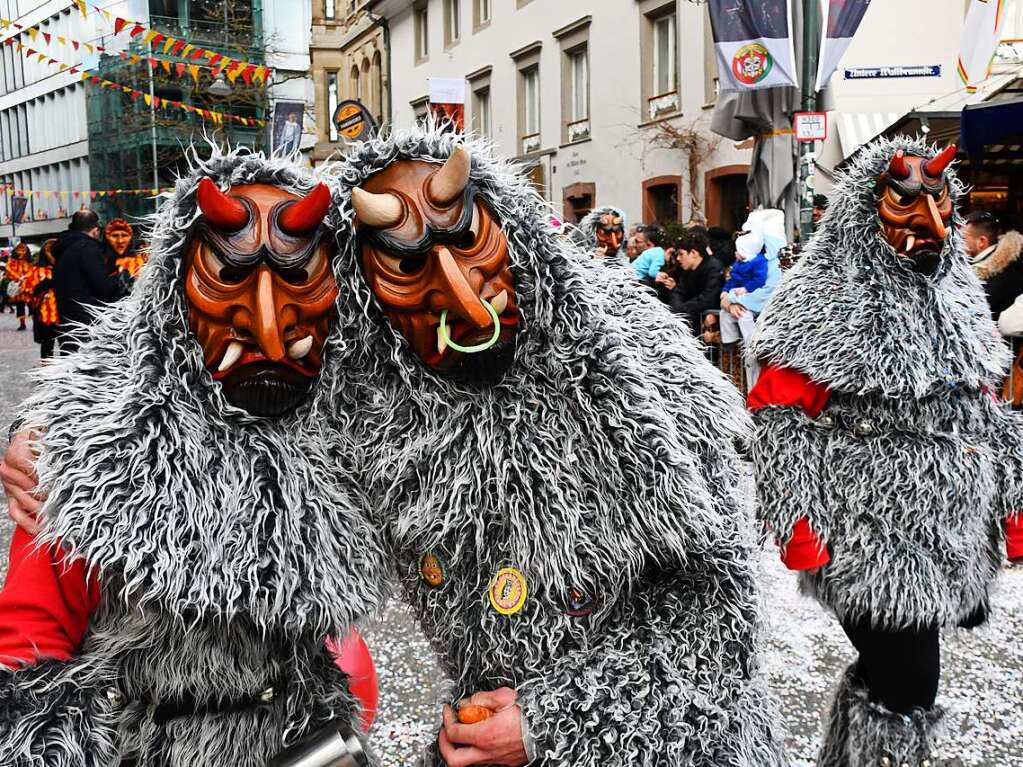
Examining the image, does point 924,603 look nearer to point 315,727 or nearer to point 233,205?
point 315,727

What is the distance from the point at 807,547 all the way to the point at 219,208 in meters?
1.78

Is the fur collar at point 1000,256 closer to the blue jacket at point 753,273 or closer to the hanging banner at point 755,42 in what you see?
the blue jacket at point 753,273

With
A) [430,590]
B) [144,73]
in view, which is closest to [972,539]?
[430,590]

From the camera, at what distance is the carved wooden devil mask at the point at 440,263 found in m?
1.07

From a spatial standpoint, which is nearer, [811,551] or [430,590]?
[430,590]

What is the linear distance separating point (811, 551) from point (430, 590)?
1348 millimetres

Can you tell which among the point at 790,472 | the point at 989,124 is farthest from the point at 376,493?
the point at 989,124

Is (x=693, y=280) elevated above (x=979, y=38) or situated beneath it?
situated beneath

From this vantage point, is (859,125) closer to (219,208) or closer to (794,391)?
(794,391)

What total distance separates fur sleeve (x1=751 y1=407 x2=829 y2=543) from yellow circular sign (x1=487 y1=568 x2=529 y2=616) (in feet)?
4.17

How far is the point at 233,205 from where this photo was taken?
41.7 inches

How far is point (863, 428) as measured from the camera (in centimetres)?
225

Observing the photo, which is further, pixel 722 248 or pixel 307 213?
pixel 722 248

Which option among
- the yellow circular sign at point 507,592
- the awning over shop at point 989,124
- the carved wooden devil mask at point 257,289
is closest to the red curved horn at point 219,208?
the carved wooden devil mask at point 257,289
